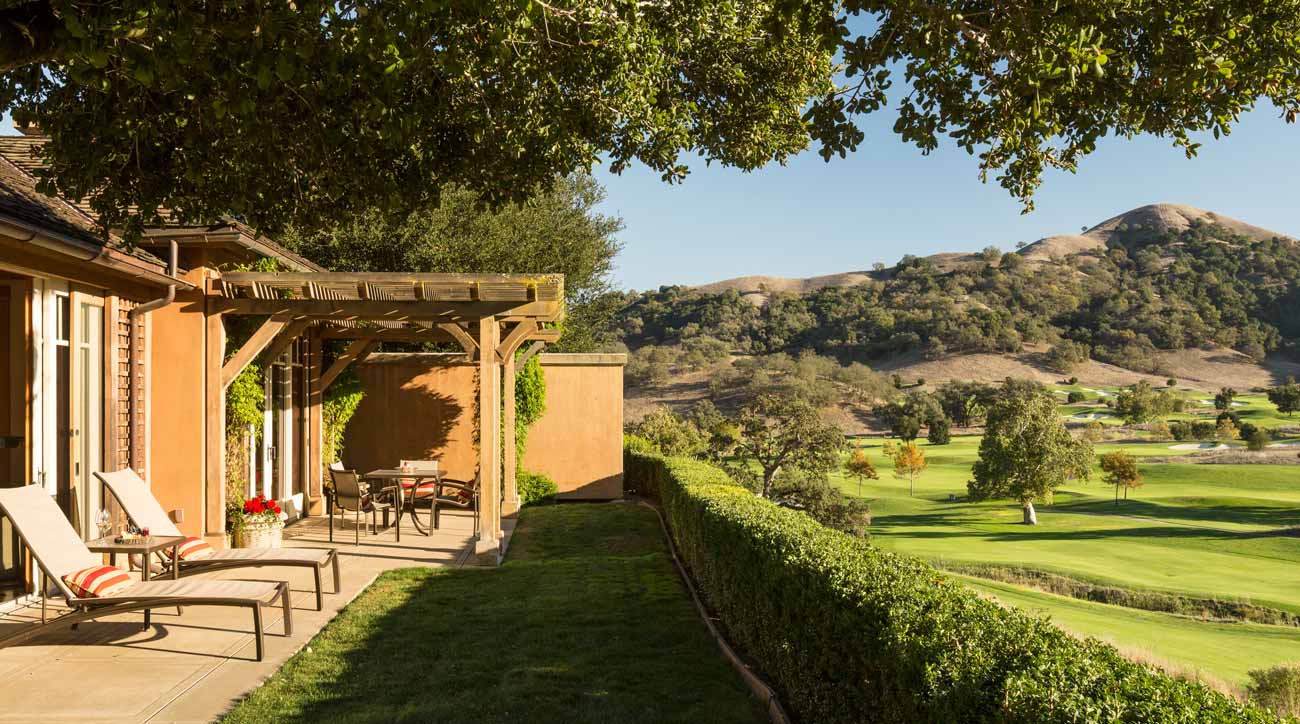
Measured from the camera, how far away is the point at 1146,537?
122 ft

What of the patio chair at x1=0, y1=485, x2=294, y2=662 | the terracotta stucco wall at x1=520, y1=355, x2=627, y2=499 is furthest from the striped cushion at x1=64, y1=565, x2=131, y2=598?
the terracotta stucco wall at x1=520, y1=355, x2=627, y2=499

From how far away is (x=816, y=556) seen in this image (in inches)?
180

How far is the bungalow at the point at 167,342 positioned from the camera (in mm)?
6609

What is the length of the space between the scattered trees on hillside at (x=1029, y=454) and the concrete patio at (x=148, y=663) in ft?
119

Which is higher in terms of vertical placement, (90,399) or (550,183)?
(550,183)

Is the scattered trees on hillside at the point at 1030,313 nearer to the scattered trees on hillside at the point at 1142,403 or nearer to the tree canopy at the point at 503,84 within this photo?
the scattered trees on hillside at the point at 1142,403

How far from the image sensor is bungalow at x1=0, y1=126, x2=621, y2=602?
6609 mm

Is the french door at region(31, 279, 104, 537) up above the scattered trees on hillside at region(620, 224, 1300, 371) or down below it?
below

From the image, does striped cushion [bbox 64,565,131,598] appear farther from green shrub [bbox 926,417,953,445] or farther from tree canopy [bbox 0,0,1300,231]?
green shrub [bbox 926,417,953,445]

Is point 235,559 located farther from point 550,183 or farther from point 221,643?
point 550,183

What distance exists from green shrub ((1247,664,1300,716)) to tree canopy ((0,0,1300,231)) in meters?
10.2

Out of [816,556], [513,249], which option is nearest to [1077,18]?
[816,556]

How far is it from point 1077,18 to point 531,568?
6.80 metres

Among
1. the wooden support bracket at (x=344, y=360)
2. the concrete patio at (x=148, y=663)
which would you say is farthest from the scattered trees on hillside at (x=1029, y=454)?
the concrete patio at (x=148, y=663)
